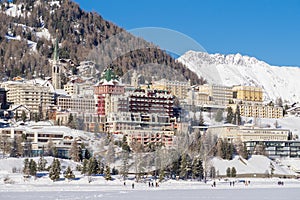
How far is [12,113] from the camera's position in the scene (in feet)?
219

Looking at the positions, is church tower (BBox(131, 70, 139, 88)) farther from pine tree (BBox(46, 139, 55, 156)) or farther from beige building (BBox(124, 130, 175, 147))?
pine tree (BBox(46, 139, 55, 156))

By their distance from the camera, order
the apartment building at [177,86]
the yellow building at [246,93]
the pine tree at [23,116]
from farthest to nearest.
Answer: the yellow building at [246,93], the pine tree at [23,116], the apartment building at [177,86]

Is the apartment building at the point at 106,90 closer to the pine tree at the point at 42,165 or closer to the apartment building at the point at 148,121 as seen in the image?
the apartment building at the point at 148,121

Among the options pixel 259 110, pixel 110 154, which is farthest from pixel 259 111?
pixel 110 154

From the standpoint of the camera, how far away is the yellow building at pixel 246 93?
87.1 m

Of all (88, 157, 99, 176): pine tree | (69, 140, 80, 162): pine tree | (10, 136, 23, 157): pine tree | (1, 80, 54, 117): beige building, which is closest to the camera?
(88, 157, 99, 176): pine tree

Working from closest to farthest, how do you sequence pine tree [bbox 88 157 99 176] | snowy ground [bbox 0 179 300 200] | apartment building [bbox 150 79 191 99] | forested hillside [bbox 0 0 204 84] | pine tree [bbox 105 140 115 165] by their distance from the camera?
apartment building [bbox 150 79 191 99] < pine tree [bbox 105 140 115 165] < snowy ground [bbox 0 179 300 200] < pine tree [bbox 88 157 99 176] < forested hillside [bbox 0 0 204 84]

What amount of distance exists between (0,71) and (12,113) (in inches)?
754

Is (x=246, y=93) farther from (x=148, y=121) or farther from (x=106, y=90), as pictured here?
(x=148, y=121)

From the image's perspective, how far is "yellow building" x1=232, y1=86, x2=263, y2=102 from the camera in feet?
286

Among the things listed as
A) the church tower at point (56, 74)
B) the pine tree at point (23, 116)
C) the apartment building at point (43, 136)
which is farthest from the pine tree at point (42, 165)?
the church tower at point (56, 74)

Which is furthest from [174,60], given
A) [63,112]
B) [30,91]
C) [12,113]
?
[30,91]

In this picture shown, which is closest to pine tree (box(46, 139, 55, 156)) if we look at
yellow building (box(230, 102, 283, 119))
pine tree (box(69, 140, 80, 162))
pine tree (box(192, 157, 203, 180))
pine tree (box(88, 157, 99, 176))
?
pine tree (box(69, 140, 80, 162))

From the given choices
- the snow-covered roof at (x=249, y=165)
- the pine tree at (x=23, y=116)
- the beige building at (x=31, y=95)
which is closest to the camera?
the snow-covered roof at (x=249, y=165)
